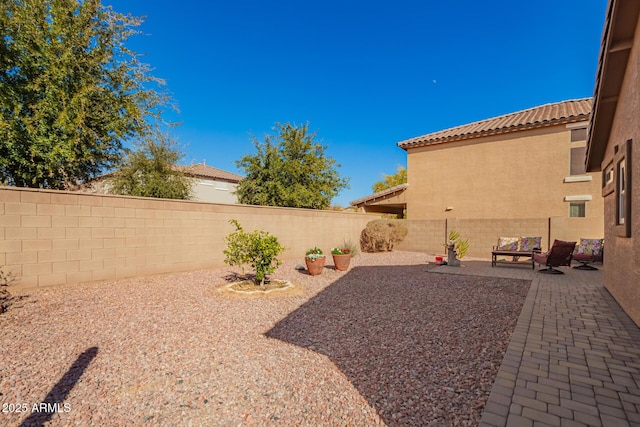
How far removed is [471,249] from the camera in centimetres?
1516

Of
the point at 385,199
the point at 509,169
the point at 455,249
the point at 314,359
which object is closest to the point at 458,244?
the point at 455,249

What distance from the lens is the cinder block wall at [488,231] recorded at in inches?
533

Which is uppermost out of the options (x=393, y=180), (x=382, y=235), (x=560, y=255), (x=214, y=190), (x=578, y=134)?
(x=393, y=180)

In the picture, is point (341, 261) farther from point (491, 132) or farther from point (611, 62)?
point (491, 132)

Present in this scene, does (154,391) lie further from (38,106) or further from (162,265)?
(38,106)

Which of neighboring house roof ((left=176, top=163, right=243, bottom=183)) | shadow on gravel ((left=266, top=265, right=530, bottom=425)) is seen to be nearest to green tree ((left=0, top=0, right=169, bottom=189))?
shadow on gravel ((left=266, top=265, right=530, bottom=425))

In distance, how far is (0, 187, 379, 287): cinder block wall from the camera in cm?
627

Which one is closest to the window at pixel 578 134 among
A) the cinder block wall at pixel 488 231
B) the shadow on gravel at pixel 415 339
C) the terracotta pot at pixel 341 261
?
the cinder block wall at pixel 488 231

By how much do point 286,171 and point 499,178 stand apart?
11797 mm

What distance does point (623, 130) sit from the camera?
539 centimetres

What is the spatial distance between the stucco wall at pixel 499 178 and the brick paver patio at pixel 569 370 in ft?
34.8

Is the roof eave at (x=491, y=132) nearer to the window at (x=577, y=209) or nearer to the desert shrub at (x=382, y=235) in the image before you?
the window at (x=577, y=209)

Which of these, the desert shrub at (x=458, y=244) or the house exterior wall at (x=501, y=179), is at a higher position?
the house exterior wall at (x=501, y=179)

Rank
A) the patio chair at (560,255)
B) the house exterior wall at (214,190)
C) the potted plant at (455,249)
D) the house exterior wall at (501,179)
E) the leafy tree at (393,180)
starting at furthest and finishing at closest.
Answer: the leafy tree at (393,180) → the house exterior wall at (214,190) → the house exterior wall at (501,179) → the potted plant at (455,249) → the patio chair at (560,255)
